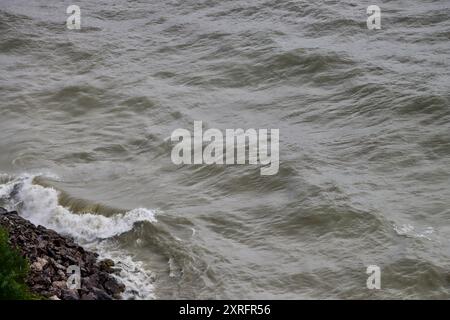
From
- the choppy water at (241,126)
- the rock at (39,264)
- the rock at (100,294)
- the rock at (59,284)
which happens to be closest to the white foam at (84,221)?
the choppy water at (241,126)

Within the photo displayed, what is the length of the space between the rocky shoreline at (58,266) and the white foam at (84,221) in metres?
0.41

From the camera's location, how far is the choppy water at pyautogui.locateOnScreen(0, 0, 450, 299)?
16.2 m

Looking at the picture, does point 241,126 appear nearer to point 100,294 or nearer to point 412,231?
point 412,231

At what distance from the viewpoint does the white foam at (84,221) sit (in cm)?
1579

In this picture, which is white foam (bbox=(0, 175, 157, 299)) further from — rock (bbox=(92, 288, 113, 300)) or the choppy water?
rock (bbox=(92, 288, 113, 300))

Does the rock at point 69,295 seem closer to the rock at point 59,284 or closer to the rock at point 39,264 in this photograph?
the rock at point 59,284

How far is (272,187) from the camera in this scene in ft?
64.2

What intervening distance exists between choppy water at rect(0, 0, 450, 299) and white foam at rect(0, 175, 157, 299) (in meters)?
0.05

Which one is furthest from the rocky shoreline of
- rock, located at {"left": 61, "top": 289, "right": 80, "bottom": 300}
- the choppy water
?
the choppy water

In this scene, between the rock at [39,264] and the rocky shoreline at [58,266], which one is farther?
the rock at [39,264]

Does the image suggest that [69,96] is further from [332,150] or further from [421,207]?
[421,207]

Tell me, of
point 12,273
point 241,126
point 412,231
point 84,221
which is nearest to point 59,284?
point 12,273

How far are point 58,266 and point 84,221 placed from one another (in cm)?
326
